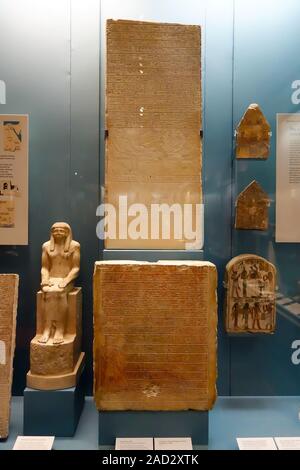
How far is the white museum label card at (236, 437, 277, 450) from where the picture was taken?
2.26 metres

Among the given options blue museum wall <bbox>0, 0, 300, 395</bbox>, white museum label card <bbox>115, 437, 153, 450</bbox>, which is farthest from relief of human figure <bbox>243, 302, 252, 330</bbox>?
white museum label card <bbox>115, 437, 153, 450</bbox>

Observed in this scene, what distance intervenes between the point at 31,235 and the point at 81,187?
47 centimetres

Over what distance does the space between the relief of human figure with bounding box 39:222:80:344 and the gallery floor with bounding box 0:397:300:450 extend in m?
0.55

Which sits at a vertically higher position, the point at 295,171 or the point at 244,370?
the point at 295,171

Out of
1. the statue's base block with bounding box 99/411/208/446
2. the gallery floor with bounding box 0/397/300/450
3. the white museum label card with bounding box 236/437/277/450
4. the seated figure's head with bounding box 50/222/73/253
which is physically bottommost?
the gallery floor with bounding box 0/397/300/450

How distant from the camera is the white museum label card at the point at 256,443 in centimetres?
226

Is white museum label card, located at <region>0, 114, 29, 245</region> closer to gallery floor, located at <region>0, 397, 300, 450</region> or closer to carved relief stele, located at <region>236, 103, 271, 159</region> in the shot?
gallery floor, located at <region>0, 397, 300, 450</region>

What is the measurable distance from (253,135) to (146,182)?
0.88m

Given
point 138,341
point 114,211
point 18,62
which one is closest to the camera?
point 138,341

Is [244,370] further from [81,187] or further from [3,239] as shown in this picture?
[3,239]

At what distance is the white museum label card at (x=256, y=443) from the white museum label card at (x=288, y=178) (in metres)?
1.29

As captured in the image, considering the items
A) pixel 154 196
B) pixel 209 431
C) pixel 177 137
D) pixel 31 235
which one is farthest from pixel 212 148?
pixel 209 431

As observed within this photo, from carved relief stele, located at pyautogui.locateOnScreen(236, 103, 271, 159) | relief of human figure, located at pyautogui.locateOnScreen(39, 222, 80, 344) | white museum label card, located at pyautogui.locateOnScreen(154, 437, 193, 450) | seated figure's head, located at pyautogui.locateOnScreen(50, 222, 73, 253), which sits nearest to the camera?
white museum label card, located at pyautogui.locateOnScreen(154, 437, 193, 450)

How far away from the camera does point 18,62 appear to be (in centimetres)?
297
